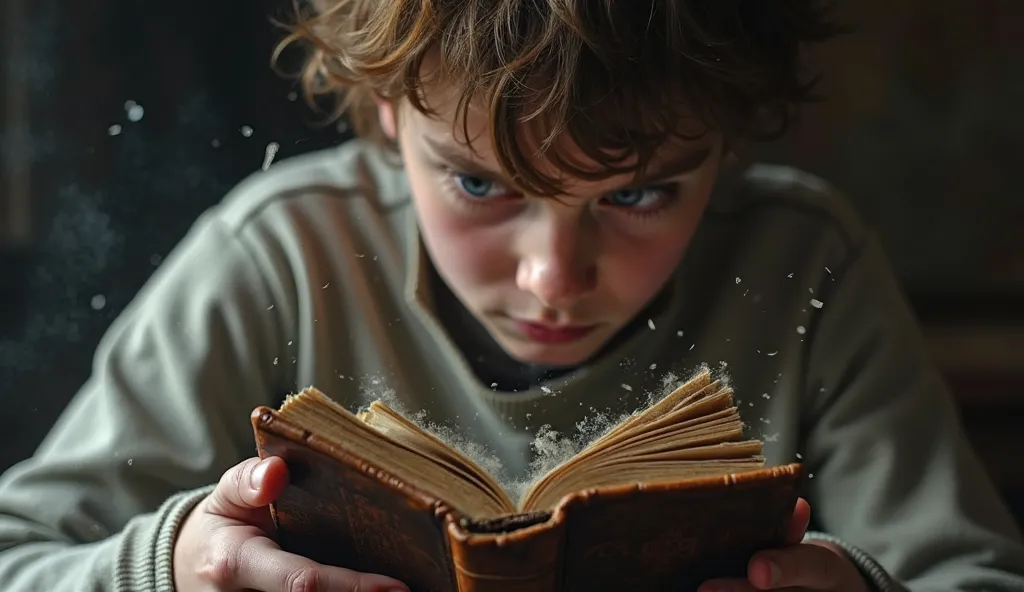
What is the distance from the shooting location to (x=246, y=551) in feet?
1.59

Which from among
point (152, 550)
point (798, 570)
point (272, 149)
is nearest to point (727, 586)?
point (798, 570)

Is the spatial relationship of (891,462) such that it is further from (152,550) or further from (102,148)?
(102,148)

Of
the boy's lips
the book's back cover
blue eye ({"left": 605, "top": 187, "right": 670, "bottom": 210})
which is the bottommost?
the book's back cover

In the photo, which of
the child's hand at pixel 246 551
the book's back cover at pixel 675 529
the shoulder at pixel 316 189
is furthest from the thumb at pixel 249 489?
the shoulder at pixel 316 189

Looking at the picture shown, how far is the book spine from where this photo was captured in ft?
1.29

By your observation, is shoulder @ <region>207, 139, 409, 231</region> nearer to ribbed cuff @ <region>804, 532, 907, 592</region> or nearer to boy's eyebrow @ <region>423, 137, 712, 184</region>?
boy's eyebrow @ <region>423, 137, 712, 184</region>

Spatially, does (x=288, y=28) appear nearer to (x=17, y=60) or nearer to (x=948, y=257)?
(x=17, y=60)

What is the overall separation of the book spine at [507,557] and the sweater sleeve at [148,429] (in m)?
0.20

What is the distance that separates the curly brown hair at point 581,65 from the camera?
0.49 metres

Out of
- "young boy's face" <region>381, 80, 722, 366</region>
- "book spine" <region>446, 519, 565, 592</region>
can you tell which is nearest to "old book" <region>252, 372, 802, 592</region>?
"book spine" <region>446, 519, 565, 592</region>

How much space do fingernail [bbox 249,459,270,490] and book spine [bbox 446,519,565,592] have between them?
92 mm

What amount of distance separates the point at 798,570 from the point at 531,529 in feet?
0.48

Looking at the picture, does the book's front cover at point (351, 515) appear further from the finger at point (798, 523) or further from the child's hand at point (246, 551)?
the finger at point (798, 523)

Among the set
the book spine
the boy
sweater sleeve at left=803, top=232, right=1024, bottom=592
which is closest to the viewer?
the book spine
